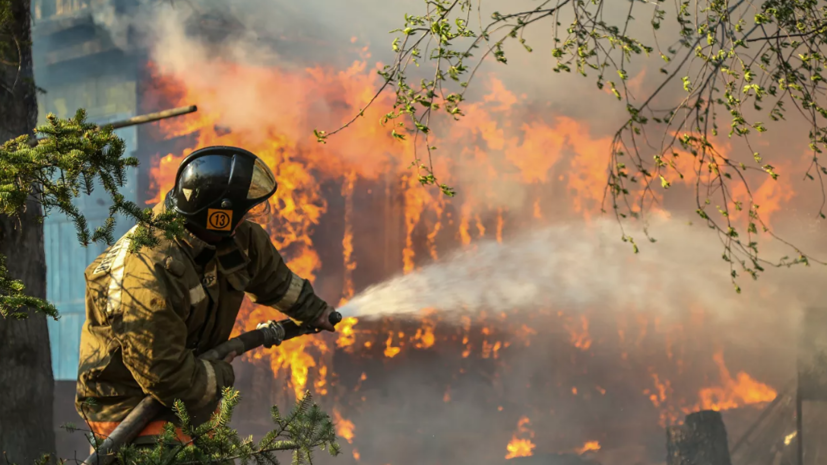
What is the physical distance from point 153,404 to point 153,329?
389mm

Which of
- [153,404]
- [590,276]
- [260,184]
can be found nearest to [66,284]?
[590,276]

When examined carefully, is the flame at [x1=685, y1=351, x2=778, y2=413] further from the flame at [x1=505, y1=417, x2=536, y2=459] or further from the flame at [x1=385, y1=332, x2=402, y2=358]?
the flame at [x1=385, y1=332, x2=402, y2=358]

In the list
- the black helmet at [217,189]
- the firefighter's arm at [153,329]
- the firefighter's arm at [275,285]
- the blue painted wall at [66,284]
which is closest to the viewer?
the firefighter's arm at [153,329]

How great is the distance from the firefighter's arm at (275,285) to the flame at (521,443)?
18.0ft

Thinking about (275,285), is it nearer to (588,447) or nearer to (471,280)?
(471,280)

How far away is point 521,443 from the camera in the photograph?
9.07 m

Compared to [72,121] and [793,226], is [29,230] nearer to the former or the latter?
[72,121]

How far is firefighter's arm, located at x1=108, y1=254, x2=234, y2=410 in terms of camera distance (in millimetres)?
3094

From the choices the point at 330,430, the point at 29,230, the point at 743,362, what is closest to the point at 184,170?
the point at 330,430

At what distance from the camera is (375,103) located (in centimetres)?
962

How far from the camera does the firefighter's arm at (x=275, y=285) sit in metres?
3.86

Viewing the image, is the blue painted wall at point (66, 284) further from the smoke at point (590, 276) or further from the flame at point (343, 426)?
the smoke at point (590, 276)

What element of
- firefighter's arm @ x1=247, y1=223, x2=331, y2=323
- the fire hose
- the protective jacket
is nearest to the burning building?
firefighter's arm @ x1=247, y1=223, x2=331, y2=323

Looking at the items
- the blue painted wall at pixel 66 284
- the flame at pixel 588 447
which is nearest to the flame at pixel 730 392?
the flame at pixel 588 447
